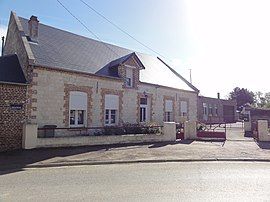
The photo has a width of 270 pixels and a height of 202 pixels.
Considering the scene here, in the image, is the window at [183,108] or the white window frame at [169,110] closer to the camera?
the white window frame at [169,110]

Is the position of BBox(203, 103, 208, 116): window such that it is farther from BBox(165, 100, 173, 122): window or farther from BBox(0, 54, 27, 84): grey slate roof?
BBox(0, 54, 27, 84): grey slate roof

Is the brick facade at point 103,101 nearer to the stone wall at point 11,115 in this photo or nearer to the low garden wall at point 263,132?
the stone wall at point 11,115

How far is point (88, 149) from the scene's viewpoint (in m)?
12.7

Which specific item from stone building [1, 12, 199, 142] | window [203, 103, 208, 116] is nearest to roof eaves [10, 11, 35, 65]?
stone building [1, 12, 199, 142]

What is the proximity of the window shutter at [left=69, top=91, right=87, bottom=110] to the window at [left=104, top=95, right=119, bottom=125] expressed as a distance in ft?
5.98

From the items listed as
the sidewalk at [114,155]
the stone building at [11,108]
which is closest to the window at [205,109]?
the sidewalk at [114,155]

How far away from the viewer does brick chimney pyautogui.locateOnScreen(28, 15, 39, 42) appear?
15.9 metres

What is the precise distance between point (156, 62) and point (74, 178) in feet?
69.1

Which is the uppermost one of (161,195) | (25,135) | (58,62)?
(58,62)

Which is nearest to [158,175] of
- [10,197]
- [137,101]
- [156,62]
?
[10,197]

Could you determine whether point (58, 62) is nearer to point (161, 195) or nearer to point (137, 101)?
point (137, 101)

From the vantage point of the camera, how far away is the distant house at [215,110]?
3816cm

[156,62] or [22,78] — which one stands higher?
[156,62]

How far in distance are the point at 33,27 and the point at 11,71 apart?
3712 millimetres
